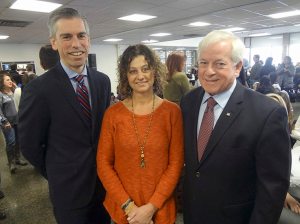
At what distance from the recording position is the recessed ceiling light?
4496mm

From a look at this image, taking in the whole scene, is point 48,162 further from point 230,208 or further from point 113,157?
point 230,208

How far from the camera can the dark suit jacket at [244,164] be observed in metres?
1.12

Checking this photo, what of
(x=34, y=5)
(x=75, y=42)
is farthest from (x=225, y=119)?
(x=34, y=5)

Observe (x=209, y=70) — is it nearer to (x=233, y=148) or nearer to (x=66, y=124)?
(x=233, y=148)

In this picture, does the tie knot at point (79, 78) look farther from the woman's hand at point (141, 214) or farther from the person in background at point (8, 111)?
the person in background at point (8, 111)

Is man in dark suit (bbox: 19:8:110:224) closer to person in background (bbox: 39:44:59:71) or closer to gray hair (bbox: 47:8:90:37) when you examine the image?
gray hair (bbox: 47:8:90:37)

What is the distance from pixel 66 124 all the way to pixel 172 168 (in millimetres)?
646

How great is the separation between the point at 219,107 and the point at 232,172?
0.32 meters

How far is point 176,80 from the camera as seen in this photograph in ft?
10.3

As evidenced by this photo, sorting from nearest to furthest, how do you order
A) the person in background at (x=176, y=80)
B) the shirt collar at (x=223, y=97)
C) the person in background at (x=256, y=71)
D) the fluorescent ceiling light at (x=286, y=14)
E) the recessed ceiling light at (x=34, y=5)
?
the shirt collar at (x=223, y=97) → the person in background at (x=176, y=80) → the recessed ceiling light at (x=34, y=5) → the fluorescent ceiling light at (x=286, y=14) → the person in background at (x=256, y=71)

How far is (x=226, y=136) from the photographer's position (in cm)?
117

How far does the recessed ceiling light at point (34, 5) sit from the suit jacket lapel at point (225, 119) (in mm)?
4451

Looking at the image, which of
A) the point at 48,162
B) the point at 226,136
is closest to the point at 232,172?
the point at 226,136

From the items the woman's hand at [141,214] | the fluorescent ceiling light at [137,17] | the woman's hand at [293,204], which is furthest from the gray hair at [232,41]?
the fluorescent ceiling light at [137,17]
